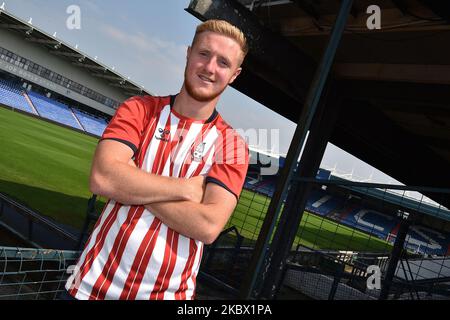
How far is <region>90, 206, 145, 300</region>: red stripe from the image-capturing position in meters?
1.57

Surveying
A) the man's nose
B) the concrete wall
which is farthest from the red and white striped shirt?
the concrete wall

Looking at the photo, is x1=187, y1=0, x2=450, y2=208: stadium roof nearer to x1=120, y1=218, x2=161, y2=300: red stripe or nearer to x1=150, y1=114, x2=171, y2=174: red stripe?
x1=150, y1=114, x2=171, y2=174: red stripe

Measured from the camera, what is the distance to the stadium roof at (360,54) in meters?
3.81

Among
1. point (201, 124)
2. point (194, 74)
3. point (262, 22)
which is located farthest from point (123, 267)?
point (262, 22)

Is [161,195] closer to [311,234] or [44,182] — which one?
[44,182]

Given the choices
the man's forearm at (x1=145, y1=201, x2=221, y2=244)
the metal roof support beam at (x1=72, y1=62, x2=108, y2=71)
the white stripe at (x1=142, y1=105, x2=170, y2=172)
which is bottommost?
the man's forearm at (x1=145, y1=201, x2=221, y2=244)

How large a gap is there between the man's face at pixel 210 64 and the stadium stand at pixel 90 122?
150 feet

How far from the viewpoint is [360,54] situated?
4.78m

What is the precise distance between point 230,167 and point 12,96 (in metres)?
42.4

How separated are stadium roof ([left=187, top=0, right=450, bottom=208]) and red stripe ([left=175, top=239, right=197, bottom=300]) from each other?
2480 mm

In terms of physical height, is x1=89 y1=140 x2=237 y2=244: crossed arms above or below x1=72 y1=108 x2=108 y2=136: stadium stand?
below

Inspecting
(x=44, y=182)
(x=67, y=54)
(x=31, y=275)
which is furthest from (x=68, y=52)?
(x=31, y=275)

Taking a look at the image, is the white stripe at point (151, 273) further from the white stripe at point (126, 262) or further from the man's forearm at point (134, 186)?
the man's forearm at point (134, 186)
